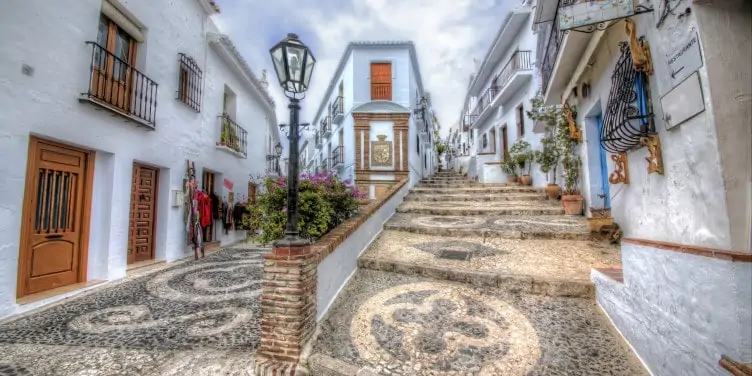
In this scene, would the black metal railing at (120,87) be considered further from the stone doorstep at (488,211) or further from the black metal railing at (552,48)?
the black metal railing at (552,48)

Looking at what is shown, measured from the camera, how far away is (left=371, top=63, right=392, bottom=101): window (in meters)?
14.0

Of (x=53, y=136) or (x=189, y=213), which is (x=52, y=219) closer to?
(x=53, y=136)

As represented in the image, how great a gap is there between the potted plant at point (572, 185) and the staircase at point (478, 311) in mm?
735

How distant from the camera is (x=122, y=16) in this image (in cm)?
564

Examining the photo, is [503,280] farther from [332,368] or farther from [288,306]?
[288,306]

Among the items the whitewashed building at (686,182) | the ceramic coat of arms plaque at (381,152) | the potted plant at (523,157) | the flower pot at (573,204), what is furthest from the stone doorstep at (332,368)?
the ceramic coat of arms plaque at (381,152)

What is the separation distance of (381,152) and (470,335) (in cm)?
1122

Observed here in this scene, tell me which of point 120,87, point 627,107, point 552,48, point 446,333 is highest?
point 552,48

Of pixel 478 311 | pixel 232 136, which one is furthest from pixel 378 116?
pixel 478 311

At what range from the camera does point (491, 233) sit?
5.45m

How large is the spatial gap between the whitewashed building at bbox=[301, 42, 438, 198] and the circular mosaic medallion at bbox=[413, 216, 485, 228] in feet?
20.1

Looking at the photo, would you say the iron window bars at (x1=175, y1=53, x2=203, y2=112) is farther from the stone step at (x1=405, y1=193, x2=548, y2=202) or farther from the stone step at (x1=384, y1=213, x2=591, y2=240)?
the stone step at (x1=405, y1=193, x2=548, y2=202)

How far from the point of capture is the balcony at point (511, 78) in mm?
10586

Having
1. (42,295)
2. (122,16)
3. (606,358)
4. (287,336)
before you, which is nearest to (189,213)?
(42,295)
